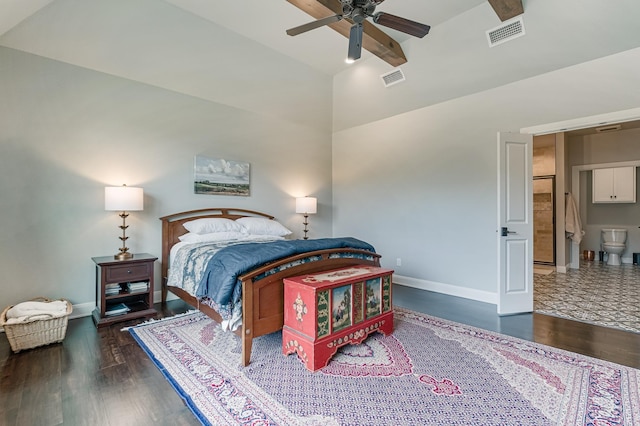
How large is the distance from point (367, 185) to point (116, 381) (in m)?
4.47

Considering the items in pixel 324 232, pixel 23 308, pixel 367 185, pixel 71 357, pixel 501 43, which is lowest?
pixel 71 357

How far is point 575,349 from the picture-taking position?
2.60m

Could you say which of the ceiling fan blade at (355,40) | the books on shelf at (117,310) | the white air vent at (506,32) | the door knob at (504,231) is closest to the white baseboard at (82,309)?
the books on shelf at (117,310)

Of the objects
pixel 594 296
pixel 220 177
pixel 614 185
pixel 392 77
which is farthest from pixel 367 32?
pixel 614 185

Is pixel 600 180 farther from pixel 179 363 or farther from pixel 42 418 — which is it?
pixel 42 418

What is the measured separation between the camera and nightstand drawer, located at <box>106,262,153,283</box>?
3.19 metres

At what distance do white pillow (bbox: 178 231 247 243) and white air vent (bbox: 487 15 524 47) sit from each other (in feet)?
12.6

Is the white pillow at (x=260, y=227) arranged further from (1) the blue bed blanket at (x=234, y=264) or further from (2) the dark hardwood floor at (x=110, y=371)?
(1) the blue bed blanket at (x=234, y=264)

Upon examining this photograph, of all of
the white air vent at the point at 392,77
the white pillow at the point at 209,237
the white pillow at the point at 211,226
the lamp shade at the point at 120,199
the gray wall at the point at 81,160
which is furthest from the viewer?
the white air vent at the point at 392,77

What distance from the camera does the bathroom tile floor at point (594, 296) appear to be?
3.36 m

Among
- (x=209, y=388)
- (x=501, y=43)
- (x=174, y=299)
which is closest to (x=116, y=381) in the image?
(x=209, y=388)

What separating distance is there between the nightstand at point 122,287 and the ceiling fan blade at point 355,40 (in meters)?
3.05

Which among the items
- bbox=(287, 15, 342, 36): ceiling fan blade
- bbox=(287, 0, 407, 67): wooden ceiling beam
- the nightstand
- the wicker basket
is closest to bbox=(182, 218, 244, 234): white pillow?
the nightstand

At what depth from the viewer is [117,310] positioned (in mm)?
3293
